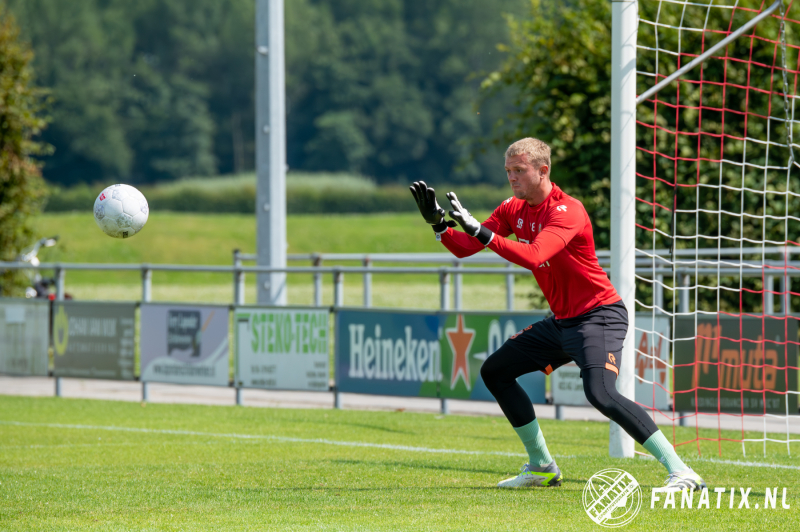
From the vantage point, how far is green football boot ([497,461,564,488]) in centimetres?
615

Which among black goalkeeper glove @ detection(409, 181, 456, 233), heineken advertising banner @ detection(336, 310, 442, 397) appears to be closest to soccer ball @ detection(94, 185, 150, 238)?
black goalkeeper glove @ detection(409, 181, 456, 233)

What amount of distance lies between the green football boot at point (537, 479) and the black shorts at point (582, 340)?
665 millimetres

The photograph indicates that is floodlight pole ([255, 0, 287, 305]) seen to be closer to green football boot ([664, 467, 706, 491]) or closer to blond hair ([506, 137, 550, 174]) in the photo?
blond hair ([506, 137, 550, 174])

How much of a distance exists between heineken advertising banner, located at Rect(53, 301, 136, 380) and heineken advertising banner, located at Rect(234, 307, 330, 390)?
59.0 inches

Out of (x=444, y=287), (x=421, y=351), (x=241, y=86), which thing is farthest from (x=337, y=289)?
(x=241, y=86)

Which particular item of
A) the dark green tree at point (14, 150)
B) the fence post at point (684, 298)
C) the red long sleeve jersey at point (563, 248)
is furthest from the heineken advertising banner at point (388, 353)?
the dark green tree at point (14, 150)

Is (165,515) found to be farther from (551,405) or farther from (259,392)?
(259,392)

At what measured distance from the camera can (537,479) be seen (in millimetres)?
6148

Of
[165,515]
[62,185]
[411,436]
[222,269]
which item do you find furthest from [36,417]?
[62,185]

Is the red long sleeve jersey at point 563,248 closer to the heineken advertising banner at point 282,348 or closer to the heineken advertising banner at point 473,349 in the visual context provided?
the heineken advertising banner at point 473,349

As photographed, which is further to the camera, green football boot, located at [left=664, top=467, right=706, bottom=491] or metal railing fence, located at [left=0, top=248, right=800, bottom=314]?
metal railing fence, located at [left=0, top=248, right=800, bottom=314]

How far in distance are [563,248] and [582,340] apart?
61cm

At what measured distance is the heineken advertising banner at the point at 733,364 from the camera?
29.2ft

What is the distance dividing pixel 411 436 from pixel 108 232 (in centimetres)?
349
